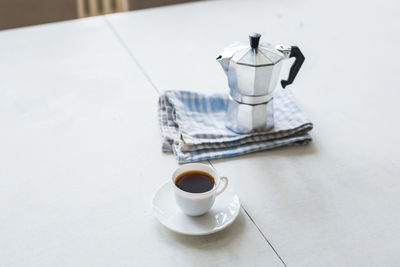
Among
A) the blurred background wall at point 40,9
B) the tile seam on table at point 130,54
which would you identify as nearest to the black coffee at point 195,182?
the tile seam on table at point 130,54

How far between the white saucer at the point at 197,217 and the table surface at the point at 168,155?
0.02 m

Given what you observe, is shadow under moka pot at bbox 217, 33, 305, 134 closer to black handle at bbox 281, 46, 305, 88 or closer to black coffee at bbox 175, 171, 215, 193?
black handle at bbox 281, 46, 305, 88

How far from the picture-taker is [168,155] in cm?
104

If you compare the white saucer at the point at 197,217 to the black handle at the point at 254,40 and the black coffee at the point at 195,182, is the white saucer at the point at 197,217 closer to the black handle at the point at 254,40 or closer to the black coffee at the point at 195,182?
the black coffee at the point at 195,182

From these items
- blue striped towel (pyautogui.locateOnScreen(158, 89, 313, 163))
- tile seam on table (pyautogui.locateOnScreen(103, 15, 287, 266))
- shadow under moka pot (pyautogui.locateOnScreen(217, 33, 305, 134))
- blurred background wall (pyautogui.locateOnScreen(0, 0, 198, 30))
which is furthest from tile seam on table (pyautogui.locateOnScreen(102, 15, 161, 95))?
blurred background wall (pyautogui.locateOnScreen(0, 0, 198, 30))

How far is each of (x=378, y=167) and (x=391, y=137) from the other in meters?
0.13

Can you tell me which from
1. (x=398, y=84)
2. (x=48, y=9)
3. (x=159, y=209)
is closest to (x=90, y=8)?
(x=48, y=9)

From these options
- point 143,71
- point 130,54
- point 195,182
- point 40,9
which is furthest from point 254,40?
point 40,9

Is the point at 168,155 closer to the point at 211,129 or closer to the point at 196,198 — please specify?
the point at 211,129

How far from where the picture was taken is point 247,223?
2.81 feet

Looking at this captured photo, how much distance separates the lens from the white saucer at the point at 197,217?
0.82 m

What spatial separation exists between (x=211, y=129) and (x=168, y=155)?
0.42ft

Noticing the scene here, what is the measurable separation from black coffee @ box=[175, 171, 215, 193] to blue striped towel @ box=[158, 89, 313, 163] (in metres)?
0.15

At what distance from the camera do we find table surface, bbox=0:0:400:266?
0.81 metres
